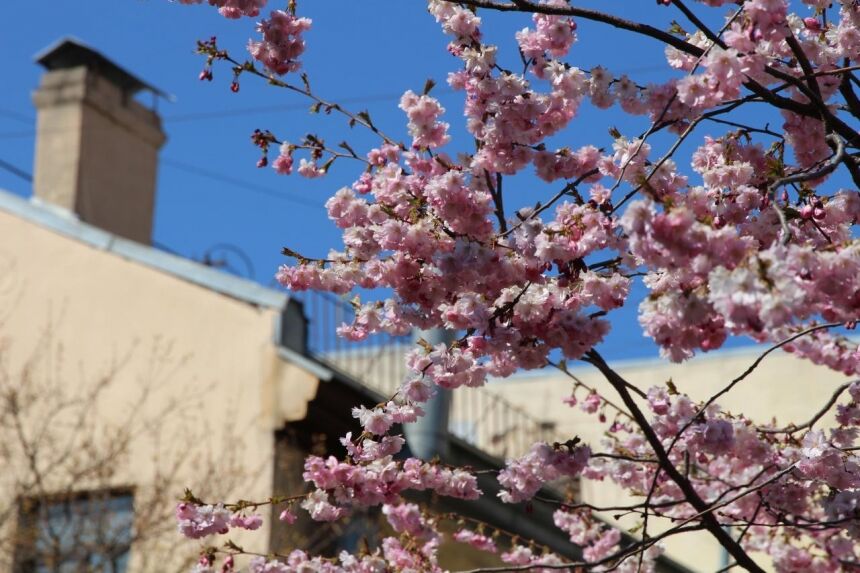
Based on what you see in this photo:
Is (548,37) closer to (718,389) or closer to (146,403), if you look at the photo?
(146,403)

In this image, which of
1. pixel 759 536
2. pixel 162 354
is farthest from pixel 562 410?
pixel 759 536

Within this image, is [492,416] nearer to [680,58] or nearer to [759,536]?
[759,536]

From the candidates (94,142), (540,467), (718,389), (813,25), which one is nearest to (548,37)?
(813,25)

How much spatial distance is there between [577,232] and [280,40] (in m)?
1.75

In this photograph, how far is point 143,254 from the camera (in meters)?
13.9

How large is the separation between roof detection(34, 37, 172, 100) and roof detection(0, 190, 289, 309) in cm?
234

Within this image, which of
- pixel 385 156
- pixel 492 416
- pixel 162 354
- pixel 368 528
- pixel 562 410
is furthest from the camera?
pixel 562 410

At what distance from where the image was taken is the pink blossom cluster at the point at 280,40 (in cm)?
641

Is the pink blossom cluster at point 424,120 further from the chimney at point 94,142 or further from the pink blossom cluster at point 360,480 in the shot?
the chimney at point 94,142

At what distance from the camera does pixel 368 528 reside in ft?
41.2

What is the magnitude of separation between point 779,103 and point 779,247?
1913mm

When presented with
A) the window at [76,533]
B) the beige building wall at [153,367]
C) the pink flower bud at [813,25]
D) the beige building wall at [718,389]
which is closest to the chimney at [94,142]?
the beige building wall at [153,367]

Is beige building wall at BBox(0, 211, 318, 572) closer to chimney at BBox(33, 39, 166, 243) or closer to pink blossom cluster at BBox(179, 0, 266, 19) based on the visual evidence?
chimney at BBox(33, 39, 166, 243)

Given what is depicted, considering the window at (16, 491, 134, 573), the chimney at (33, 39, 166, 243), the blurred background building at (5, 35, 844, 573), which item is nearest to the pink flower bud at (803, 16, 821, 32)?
the blurred background building at (5, 35, 844, 573)
